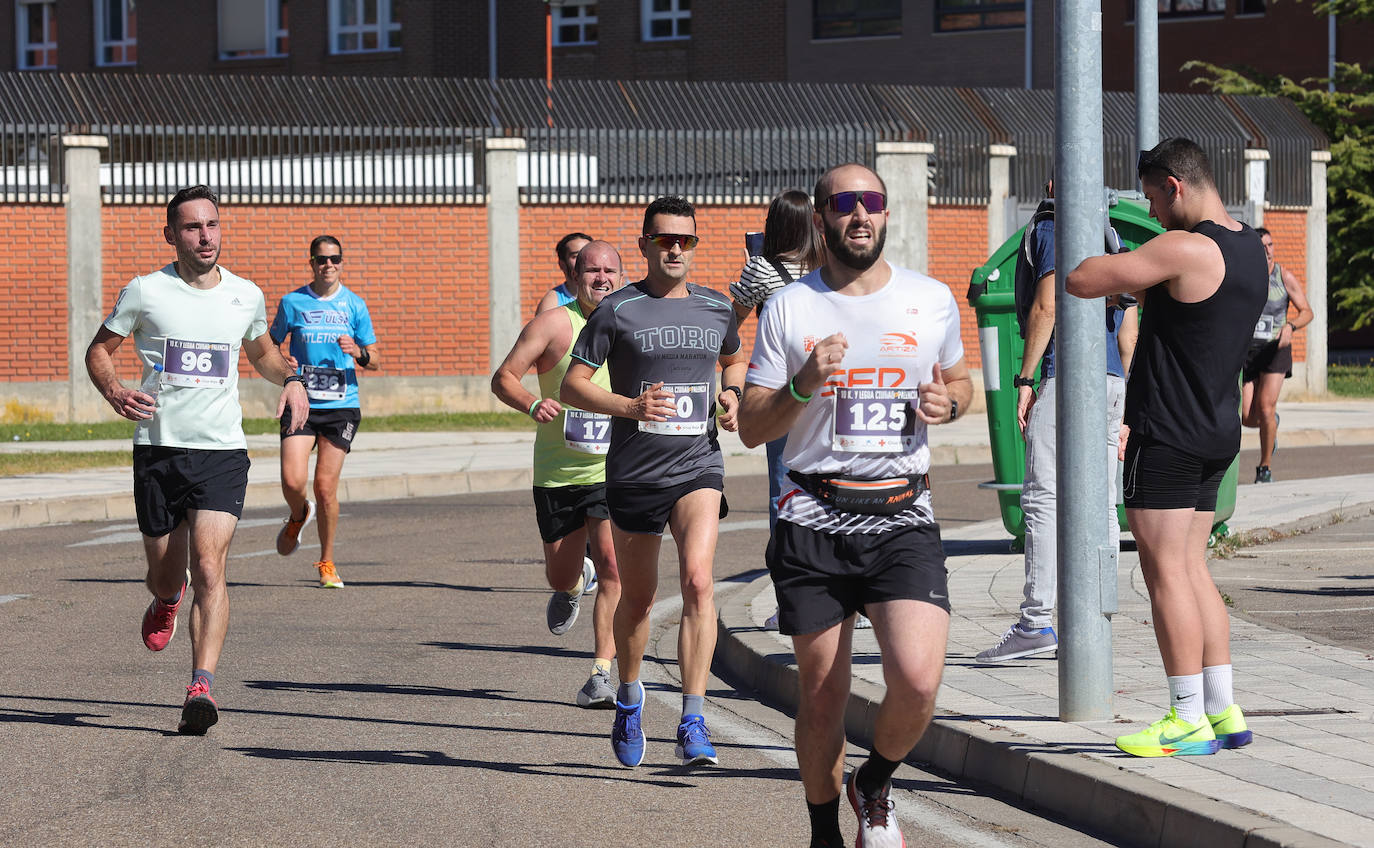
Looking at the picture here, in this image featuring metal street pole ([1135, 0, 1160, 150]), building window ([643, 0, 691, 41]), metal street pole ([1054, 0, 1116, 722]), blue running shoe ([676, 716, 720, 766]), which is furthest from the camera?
building window ([643, 0, 691, 41])

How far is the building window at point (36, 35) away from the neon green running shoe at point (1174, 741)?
4893cm

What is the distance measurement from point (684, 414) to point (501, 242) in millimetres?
18983

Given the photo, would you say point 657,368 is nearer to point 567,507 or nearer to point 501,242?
point 567,507

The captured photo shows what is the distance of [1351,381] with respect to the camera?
30.9 metres

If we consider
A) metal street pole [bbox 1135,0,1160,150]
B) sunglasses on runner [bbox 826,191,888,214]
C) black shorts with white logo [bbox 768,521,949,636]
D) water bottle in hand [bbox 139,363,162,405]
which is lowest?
black shorts with white logo [bbox 768,521,949,636]

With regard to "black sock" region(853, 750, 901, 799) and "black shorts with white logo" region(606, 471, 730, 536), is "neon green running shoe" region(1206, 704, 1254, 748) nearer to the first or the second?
"black sock" region(853, 750, 901, 799)

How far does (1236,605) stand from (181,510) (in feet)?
17.0

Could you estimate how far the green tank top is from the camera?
802 centimetres

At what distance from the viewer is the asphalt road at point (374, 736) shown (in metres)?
5.80

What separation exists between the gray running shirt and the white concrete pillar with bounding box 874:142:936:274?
64.7 ft

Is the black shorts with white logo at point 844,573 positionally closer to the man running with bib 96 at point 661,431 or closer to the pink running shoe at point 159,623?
the man running with bib 96 at point 661,431

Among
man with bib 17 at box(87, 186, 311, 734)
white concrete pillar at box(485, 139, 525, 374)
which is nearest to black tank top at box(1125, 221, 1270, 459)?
man with bib 17 at box(87, 186, 311, 734)

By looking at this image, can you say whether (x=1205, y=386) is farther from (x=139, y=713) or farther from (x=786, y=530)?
(x=139, y=713)

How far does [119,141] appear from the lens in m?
24.4
